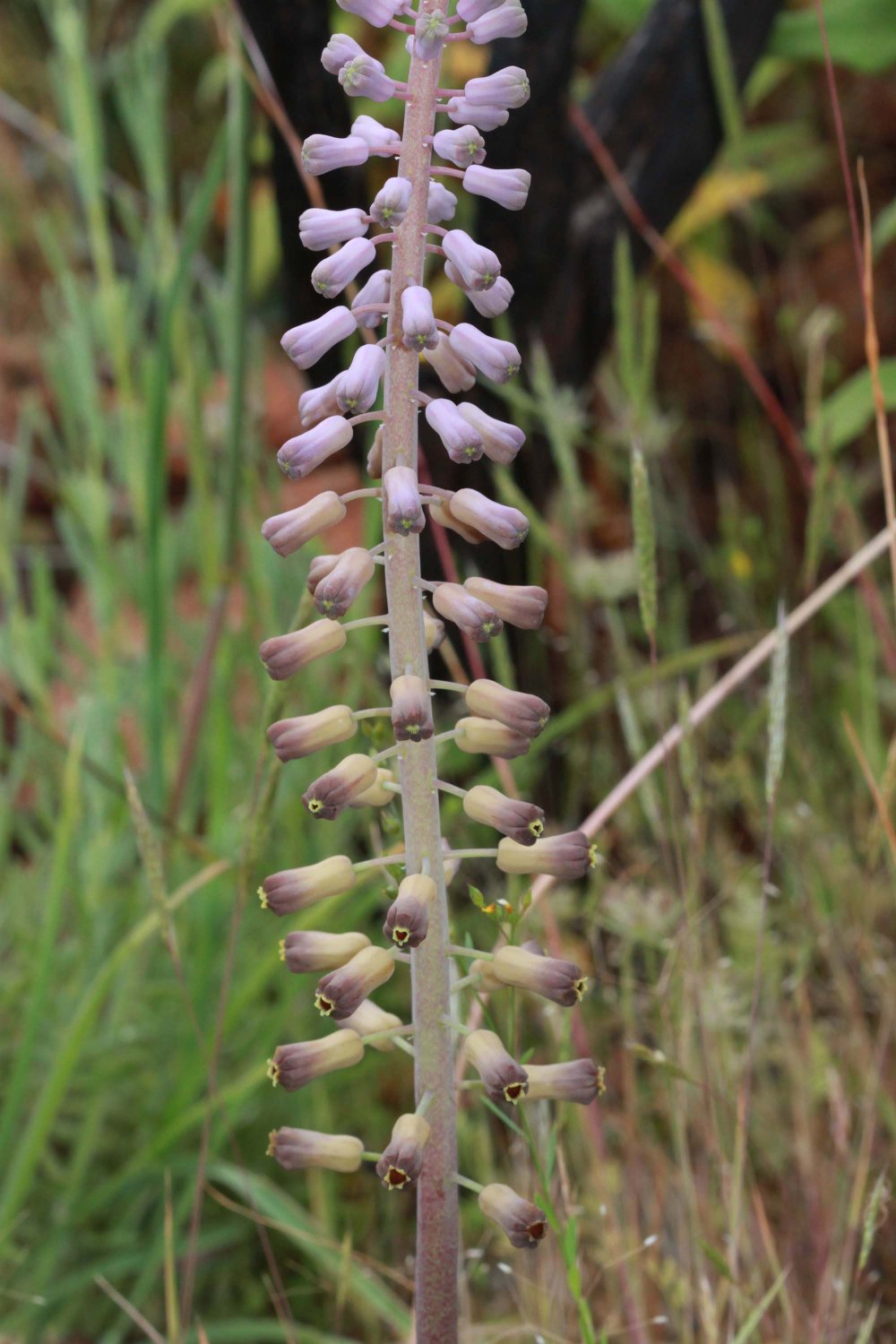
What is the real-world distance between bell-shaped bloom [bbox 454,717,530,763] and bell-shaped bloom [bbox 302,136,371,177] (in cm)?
45

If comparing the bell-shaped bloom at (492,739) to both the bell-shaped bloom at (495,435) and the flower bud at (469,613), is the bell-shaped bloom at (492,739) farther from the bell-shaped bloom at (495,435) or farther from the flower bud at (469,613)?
the bell-shaped bloom at (495,435)

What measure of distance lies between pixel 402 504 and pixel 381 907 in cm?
161

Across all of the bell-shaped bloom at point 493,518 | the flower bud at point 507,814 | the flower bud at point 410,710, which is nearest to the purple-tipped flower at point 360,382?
the bell-shaped bloom at point 493,518

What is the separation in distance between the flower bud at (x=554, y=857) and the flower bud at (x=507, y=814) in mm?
15

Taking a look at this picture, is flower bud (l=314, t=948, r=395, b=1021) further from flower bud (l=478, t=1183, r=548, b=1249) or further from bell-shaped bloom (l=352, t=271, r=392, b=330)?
bell-shaped bloom (l=352, t=271, r=392, b=330)

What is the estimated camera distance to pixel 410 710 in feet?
3.24

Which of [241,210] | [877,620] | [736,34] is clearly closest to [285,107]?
[241,210]

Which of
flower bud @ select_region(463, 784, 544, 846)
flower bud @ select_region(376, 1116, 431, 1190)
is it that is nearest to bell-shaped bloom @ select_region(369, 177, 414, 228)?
flower bud @ select_region(463, 784, 544, 846)

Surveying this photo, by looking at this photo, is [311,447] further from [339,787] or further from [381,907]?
[381,907]

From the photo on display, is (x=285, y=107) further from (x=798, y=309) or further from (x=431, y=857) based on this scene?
(x=798, y=309)

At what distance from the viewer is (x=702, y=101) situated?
2.58 meters

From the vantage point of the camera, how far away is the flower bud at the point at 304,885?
3.57 feet

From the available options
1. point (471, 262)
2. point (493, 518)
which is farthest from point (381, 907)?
point (471, 262)

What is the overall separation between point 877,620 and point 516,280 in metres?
0.94
